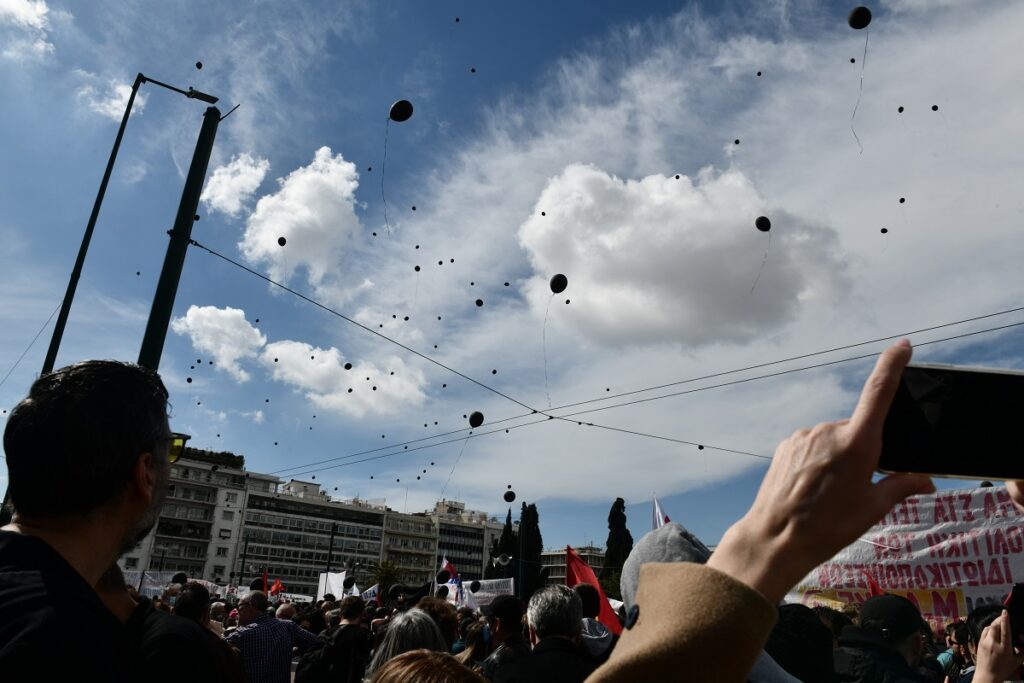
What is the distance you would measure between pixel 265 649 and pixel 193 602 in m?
2.27

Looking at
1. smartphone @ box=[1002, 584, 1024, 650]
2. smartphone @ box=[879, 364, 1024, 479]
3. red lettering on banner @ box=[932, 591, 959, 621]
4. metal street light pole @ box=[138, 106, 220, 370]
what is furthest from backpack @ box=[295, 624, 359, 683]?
red lettering on banner @ box=[932, 591, 959, 621]

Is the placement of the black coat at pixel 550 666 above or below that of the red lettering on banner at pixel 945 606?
below

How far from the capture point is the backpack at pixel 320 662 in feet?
19.7

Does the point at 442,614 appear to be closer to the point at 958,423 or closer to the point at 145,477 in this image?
the point at 145,477

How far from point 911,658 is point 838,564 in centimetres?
670

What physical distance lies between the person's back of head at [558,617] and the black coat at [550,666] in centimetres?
12

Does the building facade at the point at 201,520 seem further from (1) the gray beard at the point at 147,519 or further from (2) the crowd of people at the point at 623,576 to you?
(1) the gray beard at the point at 147,519

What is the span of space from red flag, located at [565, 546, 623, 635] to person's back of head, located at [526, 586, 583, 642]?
3006mm

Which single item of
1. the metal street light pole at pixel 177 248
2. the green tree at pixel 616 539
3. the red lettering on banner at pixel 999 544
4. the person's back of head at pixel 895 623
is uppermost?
the green tree at pixel 616 539

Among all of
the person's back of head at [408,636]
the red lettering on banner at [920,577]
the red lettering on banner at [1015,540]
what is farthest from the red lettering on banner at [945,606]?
the person's back of head at [408,636]

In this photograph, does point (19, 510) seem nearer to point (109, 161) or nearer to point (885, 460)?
point (885, 460)

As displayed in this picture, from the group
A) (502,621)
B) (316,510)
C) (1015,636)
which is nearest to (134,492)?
(1015,636)

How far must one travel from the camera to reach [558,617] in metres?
4.15

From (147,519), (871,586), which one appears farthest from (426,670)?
(871,586)
